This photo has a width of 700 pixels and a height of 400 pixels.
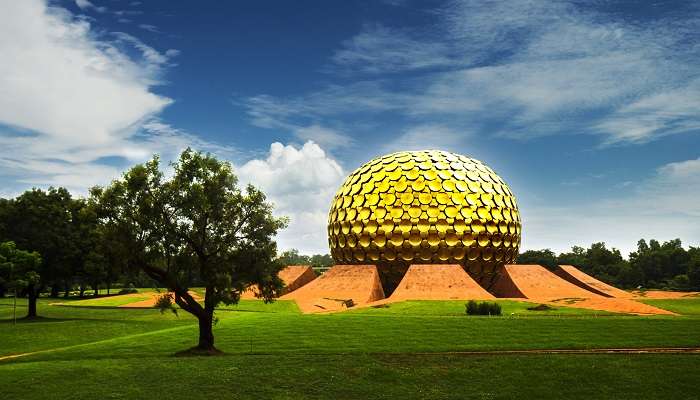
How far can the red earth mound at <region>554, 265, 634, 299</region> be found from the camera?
36.9m

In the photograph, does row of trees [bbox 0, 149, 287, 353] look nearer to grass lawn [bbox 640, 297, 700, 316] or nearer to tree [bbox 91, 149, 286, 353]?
tree [bbox 91, 149, 286, 353]

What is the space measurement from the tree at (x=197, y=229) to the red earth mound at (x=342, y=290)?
40.9 ft

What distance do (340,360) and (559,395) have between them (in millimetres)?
6047

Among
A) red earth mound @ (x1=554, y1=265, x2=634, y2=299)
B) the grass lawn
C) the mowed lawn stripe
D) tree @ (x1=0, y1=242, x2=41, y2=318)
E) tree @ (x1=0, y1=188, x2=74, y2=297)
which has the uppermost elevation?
tree @ (x1=0, y1=188, x2=74, y2=297)

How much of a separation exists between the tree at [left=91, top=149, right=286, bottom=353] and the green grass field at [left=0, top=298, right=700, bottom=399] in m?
2.26

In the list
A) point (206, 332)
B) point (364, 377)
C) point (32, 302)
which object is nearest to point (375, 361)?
point (364, 377)

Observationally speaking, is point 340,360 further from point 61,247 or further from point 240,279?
point 61,247

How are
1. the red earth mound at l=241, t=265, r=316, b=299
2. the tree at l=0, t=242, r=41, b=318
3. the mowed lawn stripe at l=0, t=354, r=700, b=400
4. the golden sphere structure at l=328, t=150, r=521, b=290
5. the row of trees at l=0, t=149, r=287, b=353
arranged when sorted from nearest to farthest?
the mowed lawn stripe at l=0, t=354, r=700, b=400, the row of trees at l=0, t=149, r=287, b=353, the tree at l=0, t=242, r=41, b=318, the golden sphere structure at l=328, t=150, r=521, b=290, the red earth mound at l=241, t=265, r=316, b=299

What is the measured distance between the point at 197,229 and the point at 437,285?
A: 17920mm

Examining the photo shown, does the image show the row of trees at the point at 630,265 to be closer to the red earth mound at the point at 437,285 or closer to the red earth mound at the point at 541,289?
the red earth mound at the point at 541,289

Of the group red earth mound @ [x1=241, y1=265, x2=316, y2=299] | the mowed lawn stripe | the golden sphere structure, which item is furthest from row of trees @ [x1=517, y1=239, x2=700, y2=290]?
the mowed lawn stripe

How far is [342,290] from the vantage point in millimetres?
34062

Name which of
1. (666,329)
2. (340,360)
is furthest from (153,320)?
(666,329)

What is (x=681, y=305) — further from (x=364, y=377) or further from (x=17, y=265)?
(x=17, y=265)
